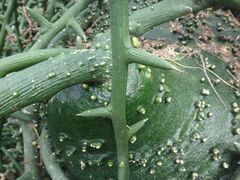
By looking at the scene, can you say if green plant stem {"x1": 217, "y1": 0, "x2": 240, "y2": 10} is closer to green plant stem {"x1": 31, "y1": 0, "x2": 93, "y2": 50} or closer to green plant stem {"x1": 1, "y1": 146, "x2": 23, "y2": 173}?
green plant stem {"x1": 31, "y1": 0, "x2": 93, "y2": 50}

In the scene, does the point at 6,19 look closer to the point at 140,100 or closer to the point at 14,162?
the point at 14,162

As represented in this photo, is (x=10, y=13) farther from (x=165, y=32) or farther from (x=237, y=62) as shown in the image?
(x=237, y=62)

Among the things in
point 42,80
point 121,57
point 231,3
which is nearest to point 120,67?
point 121,57

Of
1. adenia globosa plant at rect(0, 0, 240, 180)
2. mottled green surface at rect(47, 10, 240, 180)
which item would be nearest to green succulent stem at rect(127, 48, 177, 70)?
adenia globosa plant at rect(0, 0, 240, 180)

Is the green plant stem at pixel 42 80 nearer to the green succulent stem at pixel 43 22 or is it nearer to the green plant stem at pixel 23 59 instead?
the green plant stem at pixel 23 59

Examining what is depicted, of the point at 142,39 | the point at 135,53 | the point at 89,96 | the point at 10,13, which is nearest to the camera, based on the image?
the point at 135,53

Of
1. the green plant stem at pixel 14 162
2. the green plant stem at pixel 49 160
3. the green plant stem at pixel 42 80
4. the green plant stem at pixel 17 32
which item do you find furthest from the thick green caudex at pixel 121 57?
the green plant stem at pixel 17 32

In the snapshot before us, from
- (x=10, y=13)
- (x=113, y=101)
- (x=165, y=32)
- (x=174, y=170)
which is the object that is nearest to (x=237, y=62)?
(x=165, y=32)
